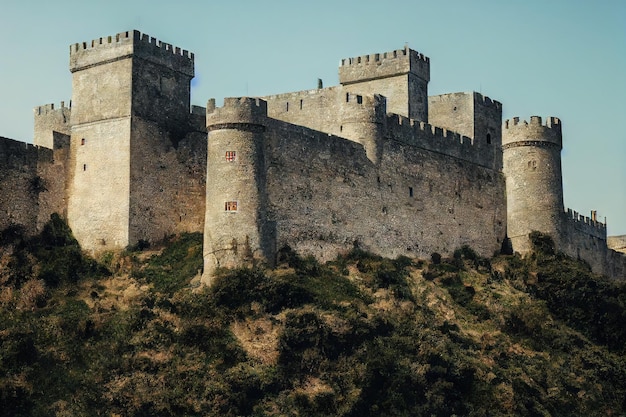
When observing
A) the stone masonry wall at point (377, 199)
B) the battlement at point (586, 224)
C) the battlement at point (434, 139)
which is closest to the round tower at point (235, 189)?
the stone masonry wall at point (377, 199)

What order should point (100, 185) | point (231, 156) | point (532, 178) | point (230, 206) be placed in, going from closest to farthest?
point (230, 206) < point (231, 156) < point (100, 185) < point (532, 178)

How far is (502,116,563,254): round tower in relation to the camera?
76.4 meters

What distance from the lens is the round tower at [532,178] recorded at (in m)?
76.4

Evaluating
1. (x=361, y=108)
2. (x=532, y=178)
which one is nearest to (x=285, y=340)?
(x=361, y=108)

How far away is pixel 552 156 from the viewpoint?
3034 inches

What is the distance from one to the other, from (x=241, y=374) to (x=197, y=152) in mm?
14898

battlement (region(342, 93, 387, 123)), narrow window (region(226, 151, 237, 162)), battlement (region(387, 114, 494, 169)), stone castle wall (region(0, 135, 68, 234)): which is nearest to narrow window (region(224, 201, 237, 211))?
narrow window (region(226, 151, 237, 162))

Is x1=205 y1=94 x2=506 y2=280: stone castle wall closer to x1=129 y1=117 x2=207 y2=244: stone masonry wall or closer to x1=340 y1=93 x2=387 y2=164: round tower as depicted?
x1=340 y1=93 x2=387 y2=164: round tower

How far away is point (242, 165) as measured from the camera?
61.7 m

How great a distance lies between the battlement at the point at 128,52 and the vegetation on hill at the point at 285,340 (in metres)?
7.99

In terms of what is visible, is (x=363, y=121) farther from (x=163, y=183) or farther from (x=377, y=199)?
(x=163, y=183)

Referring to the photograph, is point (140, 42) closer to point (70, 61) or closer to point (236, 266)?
point (70, 61)

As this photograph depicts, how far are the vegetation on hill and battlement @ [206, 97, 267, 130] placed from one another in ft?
20.2

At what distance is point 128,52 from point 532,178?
2474 cm
